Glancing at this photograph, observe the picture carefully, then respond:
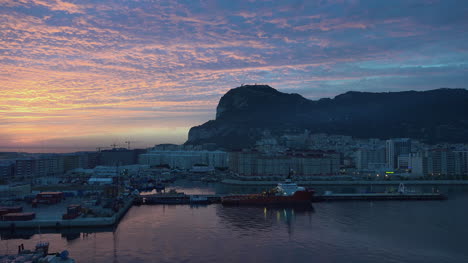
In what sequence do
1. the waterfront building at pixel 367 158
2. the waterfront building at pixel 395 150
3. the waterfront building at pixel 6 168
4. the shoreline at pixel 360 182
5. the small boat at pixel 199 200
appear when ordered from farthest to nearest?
the waterfront building at pixel 395 150, the waterfront building at pixel 367 158, the waterfront building at pixel 6 168, the shoreline at pixel 360 182, the small boat at pixel 199 200

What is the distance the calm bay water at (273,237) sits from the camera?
1152 cm

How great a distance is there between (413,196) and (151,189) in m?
16.7

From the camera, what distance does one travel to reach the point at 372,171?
38.6 metres

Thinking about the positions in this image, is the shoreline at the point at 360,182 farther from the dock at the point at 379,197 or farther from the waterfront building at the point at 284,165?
the dock at the point at 379,197

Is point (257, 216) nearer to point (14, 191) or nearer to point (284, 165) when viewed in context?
point (14, 191)

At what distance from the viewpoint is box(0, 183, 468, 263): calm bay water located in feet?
37.8

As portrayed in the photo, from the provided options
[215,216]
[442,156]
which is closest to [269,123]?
[442,156]

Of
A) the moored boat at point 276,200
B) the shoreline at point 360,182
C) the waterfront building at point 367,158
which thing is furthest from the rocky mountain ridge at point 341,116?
the moored boat at point 276,200

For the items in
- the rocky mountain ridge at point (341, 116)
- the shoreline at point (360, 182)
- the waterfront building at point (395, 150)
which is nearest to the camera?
the shoreline at point (360, 182)

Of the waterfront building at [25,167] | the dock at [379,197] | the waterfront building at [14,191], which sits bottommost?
the dock at [379,197]

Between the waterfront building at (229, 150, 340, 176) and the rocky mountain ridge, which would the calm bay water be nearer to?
the waterfront building at (229, 150, 340, 176)

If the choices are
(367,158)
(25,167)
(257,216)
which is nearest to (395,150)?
(367,158)

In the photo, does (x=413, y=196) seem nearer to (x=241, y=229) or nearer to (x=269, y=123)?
(x=241, y=229)

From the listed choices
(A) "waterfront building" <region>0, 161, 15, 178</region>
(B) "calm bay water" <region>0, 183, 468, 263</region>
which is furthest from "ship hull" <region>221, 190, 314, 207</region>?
(A) "waterfront building" <region>0, 161, 15, 178</region>
